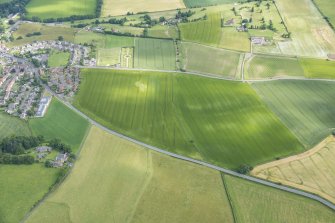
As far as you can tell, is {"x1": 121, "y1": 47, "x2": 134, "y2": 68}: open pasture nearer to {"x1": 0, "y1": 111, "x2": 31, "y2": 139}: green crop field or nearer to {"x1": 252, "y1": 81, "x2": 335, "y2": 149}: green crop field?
{"x1": 0, "y1": 111, "x2": 31, "y2": 139}: green crop field

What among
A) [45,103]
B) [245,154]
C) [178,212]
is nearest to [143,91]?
[45,103]

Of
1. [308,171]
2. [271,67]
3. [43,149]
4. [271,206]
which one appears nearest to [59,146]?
[43,149]

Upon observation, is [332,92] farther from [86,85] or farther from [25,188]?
Answer: [25,188]

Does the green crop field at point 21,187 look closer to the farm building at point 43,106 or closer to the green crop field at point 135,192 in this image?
the green crop field at point 135,192

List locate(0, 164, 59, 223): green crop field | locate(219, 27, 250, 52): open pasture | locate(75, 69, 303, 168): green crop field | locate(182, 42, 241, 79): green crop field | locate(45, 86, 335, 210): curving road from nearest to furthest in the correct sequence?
locate(0, 164, 59, 223): green crop field
locate(45, 86, 335, 210): curving road
locate(75, 69, 303, 168): green crop field
locate(182, 42, 241, 79): green crop field
locate(219, 27, 250, 52): open pasture

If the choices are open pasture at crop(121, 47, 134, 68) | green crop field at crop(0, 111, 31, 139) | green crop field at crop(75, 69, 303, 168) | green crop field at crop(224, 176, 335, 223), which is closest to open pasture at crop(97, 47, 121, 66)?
open pasture at crop(121, 47, 134, 68)
